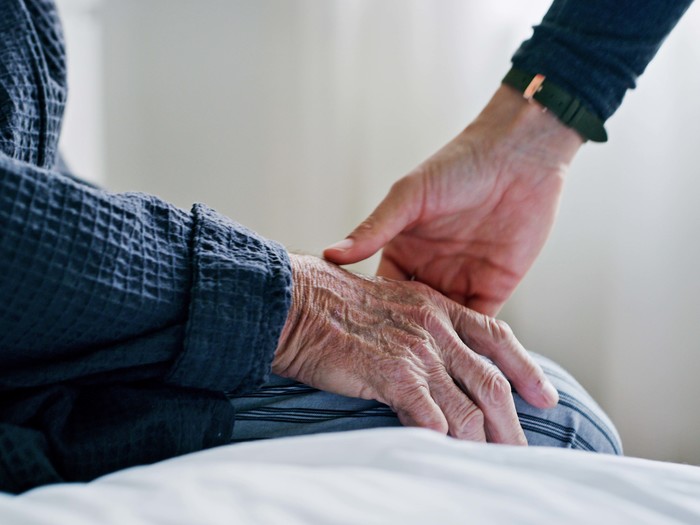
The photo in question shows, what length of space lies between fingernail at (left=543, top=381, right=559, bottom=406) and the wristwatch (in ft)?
1.23

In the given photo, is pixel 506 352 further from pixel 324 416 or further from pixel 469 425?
pixel 324 416

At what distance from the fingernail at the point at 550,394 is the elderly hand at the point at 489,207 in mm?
257

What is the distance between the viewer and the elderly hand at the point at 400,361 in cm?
59

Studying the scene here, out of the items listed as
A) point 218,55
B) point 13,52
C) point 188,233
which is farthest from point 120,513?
point 218,55

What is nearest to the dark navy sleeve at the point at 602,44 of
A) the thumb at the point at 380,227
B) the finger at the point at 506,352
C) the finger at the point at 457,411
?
the thumb at the point at 380,227

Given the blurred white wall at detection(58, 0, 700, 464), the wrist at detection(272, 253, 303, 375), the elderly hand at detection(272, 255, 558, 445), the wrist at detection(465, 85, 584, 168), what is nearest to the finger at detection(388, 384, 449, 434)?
the elderly hand at detection(272, 255, 558, 445)

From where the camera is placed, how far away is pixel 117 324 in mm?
490

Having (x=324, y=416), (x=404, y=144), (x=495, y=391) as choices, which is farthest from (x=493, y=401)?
(x=404, y=144)

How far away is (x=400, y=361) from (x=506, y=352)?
0.44 ft

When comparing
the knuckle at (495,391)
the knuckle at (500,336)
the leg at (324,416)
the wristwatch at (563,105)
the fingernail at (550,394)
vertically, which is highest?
the wristwatch at (563,105)

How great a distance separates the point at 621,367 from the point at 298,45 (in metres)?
1.00

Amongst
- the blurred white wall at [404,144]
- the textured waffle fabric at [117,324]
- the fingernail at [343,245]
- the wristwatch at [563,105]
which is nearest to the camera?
the textured waffle fabric at [117,324]

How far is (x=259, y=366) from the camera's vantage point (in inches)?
20.7

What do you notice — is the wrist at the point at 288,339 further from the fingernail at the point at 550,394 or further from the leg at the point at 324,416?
the fingernail at the point at 550,394
